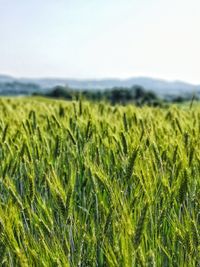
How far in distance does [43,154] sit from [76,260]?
3.56ft

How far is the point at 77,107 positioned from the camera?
3.37 m

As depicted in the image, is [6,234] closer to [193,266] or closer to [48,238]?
[48,238]

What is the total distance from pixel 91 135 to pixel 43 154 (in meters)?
0.27

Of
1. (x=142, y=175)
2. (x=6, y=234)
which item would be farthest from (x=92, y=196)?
(x=6, y=234)

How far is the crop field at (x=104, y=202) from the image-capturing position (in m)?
1.48

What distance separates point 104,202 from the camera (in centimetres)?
202

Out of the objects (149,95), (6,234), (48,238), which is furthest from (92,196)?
(149,95)

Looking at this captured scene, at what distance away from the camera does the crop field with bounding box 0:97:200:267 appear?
1476mm

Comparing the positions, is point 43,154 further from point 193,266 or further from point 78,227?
point 193,266

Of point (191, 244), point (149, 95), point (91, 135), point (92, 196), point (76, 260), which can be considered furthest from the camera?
point (149, 95)

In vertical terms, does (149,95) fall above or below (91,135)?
below

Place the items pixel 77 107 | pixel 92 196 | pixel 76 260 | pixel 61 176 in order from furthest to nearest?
pixel 77 107 → pixel 61 176 → pixel 92 196 → pixel 76 260

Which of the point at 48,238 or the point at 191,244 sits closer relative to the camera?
the point at 191,244

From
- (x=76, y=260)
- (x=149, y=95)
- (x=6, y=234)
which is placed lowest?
(x=149, y=95)
